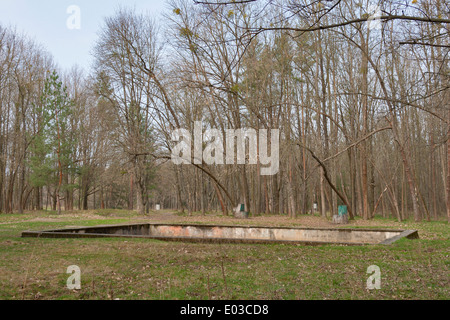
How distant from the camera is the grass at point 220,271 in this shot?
181 inches

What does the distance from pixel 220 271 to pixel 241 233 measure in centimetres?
663

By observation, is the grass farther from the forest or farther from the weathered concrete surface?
the forest

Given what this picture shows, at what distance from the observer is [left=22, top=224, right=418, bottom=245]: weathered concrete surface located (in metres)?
10.2

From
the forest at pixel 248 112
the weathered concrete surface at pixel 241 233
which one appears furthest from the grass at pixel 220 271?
the forest at pixel 248 112

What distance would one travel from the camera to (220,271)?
5930 millimetres

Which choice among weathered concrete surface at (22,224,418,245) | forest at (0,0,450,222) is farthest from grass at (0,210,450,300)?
forest at (0,0,450,222)

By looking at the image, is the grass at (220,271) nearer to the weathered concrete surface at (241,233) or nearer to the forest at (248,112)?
the weathered concrete surface at (241,233)

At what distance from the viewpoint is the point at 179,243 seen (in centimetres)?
930

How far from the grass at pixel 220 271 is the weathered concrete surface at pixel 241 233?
1156 millimetres

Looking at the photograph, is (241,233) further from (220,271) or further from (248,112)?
(248,112)

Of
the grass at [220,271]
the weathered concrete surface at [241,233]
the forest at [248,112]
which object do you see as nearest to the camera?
the grass at [220,271]

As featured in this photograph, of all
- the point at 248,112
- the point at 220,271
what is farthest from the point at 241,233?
the point at 248,112

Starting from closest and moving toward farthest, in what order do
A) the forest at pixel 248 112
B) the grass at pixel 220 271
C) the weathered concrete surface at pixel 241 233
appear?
1. the grass at pixel 220 271
2. the weathered concrete surface at pixel 241 233
3. the forest at pixel 248 112
